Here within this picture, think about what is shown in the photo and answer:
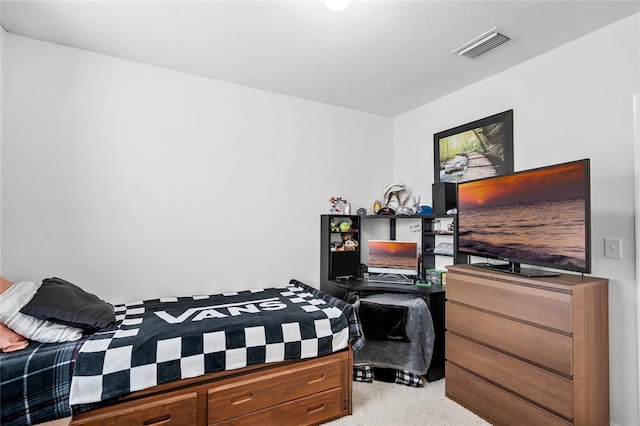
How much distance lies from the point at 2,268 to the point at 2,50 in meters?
1.47

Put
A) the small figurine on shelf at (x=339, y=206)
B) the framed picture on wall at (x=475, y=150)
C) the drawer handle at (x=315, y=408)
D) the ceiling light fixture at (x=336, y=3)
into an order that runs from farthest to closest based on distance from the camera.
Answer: the small figurine on shelf at (x=339, y=206) → the framed picture on wall at (x=475, y=150) → the drawer handle at (x=315, y=408) → the ceiling light fixture at (x=336, y=3)

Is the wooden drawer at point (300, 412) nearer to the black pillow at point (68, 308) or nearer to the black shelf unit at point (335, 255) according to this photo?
the black pillow at point (68, 308)

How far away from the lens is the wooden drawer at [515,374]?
1715mm

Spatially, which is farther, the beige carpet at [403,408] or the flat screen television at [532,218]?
the beige carpet at [403,408]

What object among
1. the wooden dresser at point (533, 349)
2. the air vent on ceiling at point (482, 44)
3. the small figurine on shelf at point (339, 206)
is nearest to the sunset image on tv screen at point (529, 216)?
the wooden dresser at point (533, 349)

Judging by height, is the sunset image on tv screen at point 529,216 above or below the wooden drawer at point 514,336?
above

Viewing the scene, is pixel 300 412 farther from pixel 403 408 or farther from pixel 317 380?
pixel 403 408

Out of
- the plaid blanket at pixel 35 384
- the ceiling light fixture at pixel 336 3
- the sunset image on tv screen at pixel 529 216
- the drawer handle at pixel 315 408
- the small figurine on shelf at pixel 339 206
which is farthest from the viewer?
the small figurine on shelf at pixel 339 206

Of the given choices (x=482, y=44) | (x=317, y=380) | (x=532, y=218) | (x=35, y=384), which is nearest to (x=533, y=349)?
(x=532, y=218)

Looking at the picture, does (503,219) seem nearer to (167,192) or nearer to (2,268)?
(167,192)

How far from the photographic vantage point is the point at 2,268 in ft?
7.12

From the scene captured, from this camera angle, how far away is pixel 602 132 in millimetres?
2072

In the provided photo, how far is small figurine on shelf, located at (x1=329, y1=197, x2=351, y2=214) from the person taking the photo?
136 inches

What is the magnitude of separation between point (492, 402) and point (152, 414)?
2034mm
